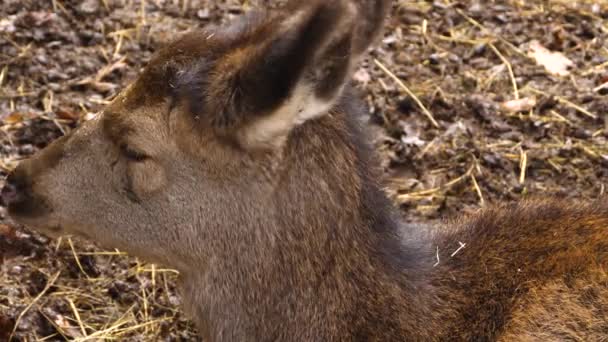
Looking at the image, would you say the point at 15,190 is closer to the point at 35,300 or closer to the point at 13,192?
the point at 13,192

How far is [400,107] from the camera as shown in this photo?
7492 millimetres

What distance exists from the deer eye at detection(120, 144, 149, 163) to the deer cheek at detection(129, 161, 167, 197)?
2 cm

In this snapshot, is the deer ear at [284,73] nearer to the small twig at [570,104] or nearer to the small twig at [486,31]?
the small twig at [570,104]

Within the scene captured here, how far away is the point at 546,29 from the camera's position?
8344mm

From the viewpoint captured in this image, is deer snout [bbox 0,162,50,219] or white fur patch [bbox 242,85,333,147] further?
A: deer snout [bbox 0,162,50,219]

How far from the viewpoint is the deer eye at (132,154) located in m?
4.33

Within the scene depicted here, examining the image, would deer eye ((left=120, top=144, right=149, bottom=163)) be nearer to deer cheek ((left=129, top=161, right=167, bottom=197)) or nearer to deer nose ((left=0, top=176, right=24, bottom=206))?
deer cheek ((left=129, top=161, right=167, bottom=197))

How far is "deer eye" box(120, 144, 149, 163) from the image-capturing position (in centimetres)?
433

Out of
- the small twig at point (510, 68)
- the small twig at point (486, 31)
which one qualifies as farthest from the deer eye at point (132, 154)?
the small twig at point (486, 31)

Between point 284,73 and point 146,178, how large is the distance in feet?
3.06

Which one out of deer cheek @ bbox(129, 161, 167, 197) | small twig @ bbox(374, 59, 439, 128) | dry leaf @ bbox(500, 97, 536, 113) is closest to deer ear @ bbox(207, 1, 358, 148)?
deer cheek @ bbox(129, 161, 167, 197)

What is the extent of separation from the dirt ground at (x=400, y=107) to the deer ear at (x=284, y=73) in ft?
7.09

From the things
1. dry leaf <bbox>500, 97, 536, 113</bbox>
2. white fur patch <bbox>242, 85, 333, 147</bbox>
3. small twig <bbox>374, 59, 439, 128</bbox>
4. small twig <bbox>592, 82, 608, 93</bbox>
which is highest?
white fur patch <bbox>242, 85, 333, 147</bbox>

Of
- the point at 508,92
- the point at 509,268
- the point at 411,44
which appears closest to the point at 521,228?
the point at 509,268
